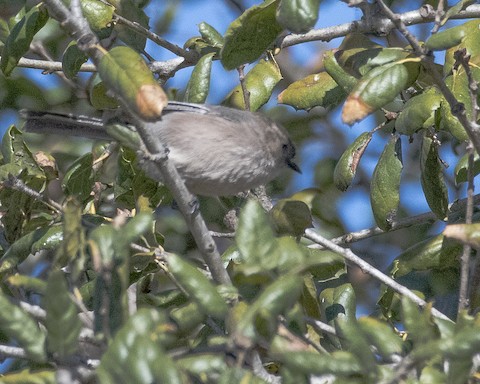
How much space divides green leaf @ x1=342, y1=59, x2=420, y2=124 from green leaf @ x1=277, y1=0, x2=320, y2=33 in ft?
0.80

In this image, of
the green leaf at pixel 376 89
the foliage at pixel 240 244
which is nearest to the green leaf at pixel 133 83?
the foliage at pixel 240 244

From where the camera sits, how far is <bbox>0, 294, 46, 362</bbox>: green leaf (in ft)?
6.95

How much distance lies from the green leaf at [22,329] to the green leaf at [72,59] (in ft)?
5.39

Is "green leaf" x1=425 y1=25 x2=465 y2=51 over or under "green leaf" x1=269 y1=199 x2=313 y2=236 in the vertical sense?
over

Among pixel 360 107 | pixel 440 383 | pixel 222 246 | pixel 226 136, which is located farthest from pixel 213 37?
pixel 440 383

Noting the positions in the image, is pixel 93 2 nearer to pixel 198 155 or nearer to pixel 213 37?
pixel 213 37

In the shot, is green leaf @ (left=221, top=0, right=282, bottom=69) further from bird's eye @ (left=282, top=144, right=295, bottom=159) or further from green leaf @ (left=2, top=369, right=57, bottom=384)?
green leaf @ (left=2, top=369, right=57, bottom=384)

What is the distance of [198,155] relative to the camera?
13.2ft

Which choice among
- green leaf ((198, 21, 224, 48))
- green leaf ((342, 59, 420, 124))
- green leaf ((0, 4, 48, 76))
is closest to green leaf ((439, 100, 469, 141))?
green leaf ((342, 59, 420, 124))

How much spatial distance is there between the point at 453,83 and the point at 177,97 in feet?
6.47

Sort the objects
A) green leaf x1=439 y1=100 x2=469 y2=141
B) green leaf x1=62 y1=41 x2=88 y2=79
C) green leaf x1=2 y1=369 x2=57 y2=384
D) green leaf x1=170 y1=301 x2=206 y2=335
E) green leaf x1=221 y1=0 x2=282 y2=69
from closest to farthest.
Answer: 1. green leaf x1=2 y1=369 x2=57 y2=384
2. green leaf x1=170 y1=301 x2=206 y2=335
3. green leaf x1=221 y1=0 x2=282 y2=69
4. green leaf x1=439 y1=100 x2=469 y2=141
5. green leaf x1=62 y1=41 x2=88 y2=79

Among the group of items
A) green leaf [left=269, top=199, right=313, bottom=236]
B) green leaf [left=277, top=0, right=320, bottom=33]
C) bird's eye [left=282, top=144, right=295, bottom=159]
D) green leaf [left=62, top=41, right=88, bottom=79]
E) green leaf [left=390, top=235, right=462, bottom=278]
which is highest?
green leaf [left=277, top=0, right=320, bottom=33]

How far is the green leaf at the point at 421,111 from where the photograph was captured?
10.7ft

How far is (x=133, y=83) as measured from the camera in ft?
8.29
